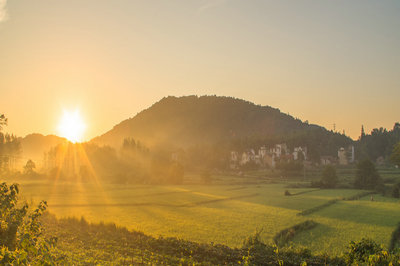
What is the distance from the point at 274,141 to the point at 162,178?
310ft

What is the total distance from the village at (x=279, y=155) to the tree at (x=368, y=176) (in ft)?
220

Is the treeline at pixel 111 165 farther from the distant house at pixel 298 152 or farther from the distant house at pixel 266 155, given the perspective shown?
the distant house at pixel 298 152

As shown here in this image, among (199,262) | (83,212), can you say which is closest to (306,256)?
(199,262)

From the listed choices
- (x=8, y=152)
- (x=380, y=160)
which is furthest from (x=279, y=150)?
(x=8, y=152)

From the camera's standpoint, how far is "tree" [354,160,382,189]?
80.4 meters

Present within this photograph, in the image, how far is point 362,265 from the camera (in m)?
18.8

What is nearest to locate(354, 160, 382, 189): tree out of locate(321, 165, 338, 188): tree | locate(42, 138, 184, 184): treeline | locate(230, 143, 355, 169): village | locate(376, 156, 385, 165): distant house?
locate(321, 165, 338, 188): tree

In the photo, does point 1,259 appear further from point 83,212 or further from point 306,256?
point 83,212

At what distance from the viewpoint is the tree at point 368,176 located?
264 feet

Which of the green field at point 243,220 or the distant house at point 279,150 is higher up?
the distant house at point 279,150

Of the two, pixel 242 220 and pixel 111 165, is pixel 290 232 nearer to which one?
pixel 242 220

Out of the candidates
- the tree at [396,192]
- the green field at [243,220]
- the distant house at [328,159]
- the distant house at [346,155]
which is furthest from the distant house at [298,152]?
the green field at [243,220]

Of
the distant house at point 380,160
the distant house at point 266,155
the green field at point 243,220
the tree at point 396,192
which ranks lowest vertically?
the tree at point 396,192

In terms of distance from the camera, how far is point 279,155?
162750 mm
